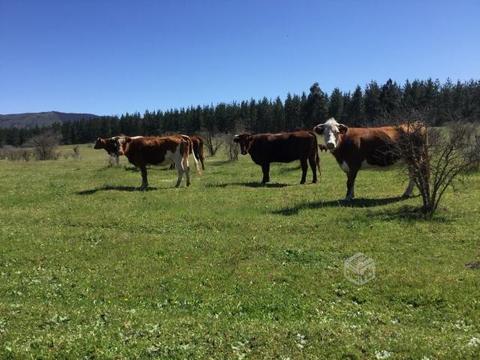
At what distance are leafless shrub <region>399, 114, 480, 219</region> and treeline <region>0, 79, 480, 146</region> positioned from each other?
61.4m

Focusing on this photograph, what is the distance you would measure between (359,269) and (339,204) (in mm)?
6869

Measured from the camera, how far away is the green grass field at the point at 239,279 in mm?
6973

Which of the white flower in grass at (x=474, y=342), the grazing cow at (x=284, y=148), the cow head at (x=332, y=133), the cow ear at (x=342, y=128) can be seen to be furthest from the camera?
the grazing cow at (x=284, y=148)

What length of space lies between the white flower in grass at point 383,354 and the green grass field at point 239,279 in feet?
0.08

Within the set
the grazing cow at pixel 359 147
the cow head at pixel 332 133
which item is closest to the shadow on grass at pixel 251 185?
the grazing cow at pixel 359 147

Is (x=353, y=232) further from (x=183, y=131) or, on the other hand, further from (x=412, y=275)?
(x=183, y=131)

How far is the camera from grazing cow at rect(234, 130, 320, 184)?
81.8ft

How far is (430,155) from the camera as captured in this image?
16156 millimetres

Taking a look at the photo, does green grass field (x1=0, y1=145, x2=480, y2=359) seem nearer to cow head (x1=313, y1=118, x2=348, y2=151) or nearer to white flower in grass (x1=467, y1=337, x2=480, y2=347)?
white flower in grass (x1=467, y1=337, x2=480, y2=347)

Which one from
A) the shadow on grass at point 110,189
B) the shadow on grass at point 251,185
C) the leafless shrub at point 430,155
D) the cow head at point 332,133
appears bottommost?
the shadow on grass at point 110,189

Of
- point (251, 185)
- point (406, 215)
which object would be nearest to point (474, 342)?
point (406, 215)

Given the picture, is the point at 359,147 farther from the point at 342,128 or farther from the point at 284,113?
the point at 284,113

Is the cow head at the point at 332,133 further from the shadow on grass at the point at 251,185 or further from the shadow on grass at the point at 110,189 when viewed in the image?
the shadow on grass at the point at 110,189

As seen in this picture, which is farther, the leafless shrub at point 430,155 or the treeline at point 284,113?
the treeline at point 284,113
